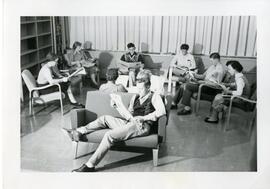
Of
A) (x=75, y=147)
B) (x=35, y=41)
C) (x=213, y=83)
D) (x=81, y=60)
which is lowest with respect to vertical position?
(x=75, y=147)

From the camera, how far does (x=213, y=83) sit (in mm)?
2125

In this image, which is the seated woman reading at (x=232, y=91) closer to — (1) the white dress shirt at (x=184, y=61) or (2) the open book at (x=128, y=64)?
(1) the white dress shirt at (x=184, y=61)

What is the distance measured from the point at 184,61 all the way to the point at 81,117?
0.65 meters

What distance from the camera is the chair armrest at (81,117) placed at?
2098mm

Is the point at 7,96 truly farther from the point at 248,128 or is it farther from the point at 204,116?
the point at 248,128

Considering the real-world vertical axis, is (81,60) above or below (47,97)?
above

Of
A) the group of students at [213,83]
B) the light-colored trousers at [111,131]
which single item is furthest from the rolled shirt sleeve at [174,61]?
the light-colored trousers at [111,131]

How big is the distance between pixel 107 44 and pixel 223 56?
65 centimetres

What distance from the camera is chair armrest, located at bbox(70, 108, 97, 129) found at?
2.10m

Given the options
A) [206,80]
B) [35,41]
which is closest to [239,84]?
[206,80]

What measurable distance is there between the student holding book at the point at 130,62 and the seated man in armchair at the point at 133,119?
0.04 metres

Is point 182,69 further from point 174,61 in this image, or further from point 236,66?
point 236,66

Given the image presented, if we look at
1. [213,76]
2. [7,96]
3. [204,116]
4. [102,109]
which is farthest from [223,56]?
[7,96]

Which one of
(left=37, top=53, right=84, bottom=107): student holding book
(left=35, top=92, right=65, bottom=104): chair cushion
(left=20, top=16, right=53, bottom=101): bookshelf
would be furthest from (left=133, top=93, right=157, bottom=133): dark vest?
(left=20, top=16, right=53, bottom=101): bookshelf
